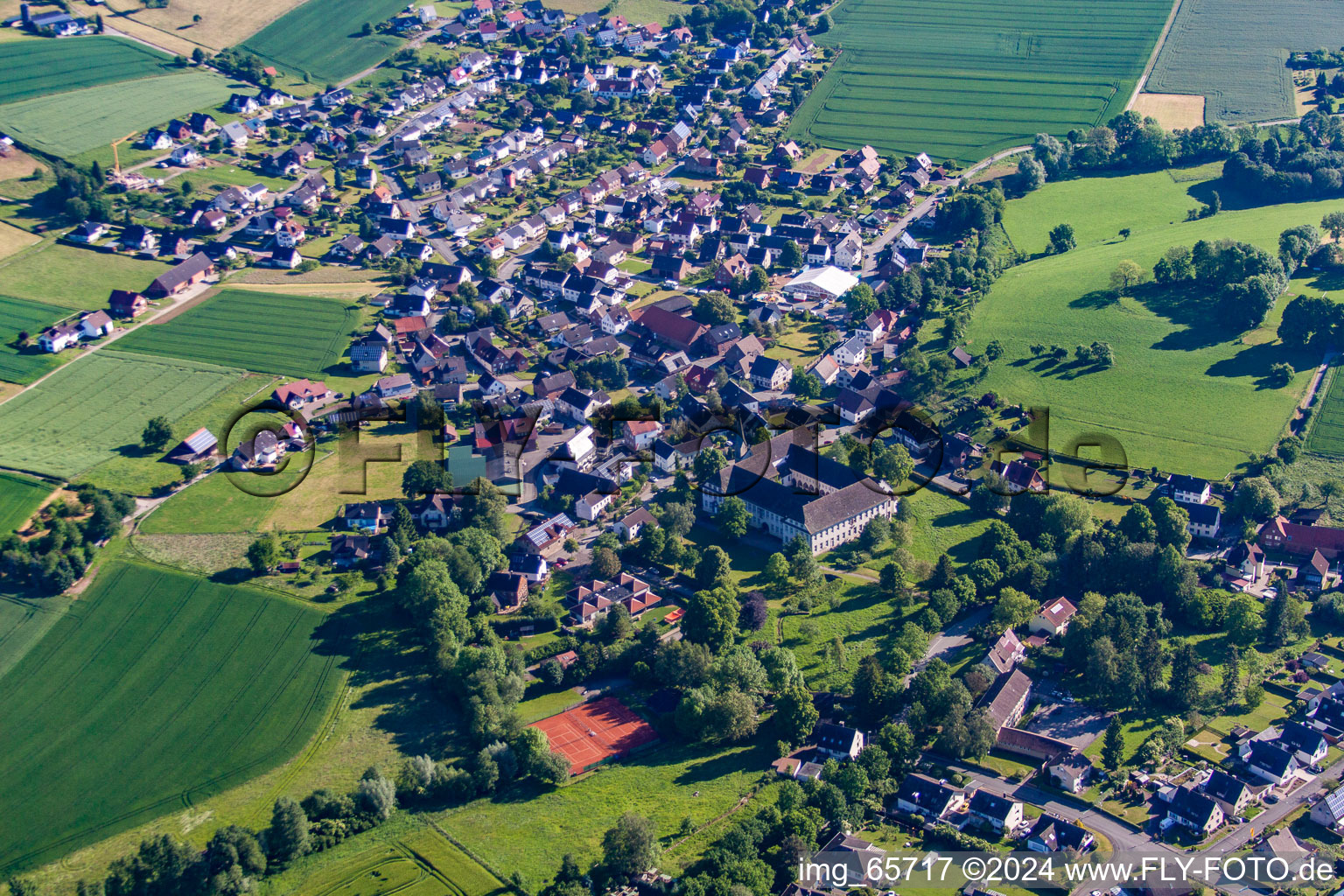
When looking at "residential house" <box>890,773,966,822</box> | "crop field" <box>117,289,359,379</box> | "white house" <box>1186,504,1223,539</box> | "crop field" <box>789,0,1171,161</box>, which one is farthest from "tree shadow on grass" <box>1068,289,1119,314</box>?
"crop field" <box>117,289,359,379</box>

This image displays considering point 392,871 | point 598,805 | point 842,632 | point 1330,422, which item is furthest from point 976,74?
point 392,871

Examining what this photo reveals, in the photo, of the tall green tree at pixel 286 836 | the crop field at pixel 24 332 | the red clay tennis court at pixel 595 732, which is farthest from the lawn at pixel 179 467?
the red clay tennis court at pixel 595 732

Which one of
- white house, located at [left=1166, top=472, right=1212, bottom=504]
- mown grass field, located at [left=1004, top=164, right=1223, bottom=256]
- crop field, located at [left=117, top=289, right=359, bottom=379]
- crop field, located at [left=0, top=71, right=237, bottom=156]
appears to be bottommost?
crop field, located at [left=117, top=289, right=359, bottom=379]

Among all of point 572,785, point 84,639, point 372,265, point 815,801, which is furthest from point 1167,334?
point 84,639

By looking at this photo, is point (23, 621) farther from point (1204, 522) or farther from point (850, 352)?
point (1204, 522)

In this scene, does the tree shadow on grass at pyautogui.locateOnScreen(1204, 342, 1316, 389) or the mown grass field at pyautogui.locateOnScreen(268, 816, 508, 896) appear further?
the tree shadow on grass at pyautogui.locateOnScreen(1204, 342, 1316, 389)

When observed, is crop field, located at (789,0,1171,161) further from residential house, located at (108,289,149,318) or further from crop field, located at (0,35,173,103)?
crop field, located at (0,35,173,103)
